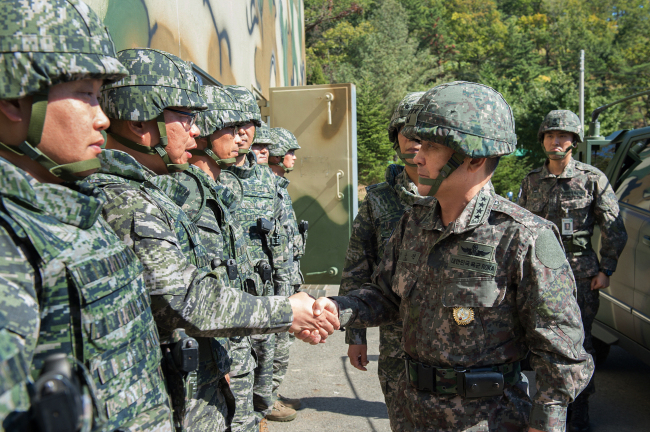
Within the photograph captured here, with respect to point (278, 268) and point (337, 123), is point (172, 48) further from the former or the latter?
point (337, 123)

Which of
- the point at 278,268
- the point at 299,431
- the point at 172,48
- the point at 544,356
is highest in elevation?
the point at 172,48

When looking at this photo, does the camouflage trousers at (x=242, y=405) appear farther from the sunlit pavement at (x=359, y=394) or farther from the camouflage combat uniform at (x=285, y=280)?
the sunlit pavement at (x=359, y=394)

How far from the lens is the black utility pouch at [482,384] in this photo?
1.97 meters

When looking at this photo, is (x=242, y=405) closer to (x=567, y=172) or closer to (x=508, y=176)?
(x=567, y=172)

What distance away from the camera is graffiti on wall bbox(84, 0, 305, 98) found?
12.0 ft

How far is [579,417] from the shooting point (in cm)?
402

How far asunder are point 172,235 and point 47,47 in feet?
2.64

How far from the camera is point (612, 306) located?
474cm

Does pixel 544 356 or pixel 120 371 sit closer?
pixel 120 371

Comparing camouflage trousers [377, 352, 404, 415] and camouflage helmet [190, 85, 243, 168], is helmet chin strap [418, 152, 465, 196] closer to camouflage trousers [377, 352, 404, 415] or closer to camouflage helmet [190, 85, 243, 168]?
camouflage trousers [377, 352, 404, 415]

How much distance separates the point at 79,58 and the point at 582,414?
4.06 meters

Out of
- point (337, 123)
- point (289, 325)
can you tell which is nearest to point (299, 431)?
point (289, 325)

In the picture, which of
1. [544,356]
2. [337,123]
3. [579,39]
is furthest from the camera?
[579,39]

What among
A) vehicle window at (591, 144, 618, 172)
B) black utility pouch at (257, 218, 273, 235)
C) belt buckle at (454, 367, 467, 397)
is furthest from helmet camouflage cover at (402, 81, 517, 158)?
vehicle window at (591, 144, 618, 172)
